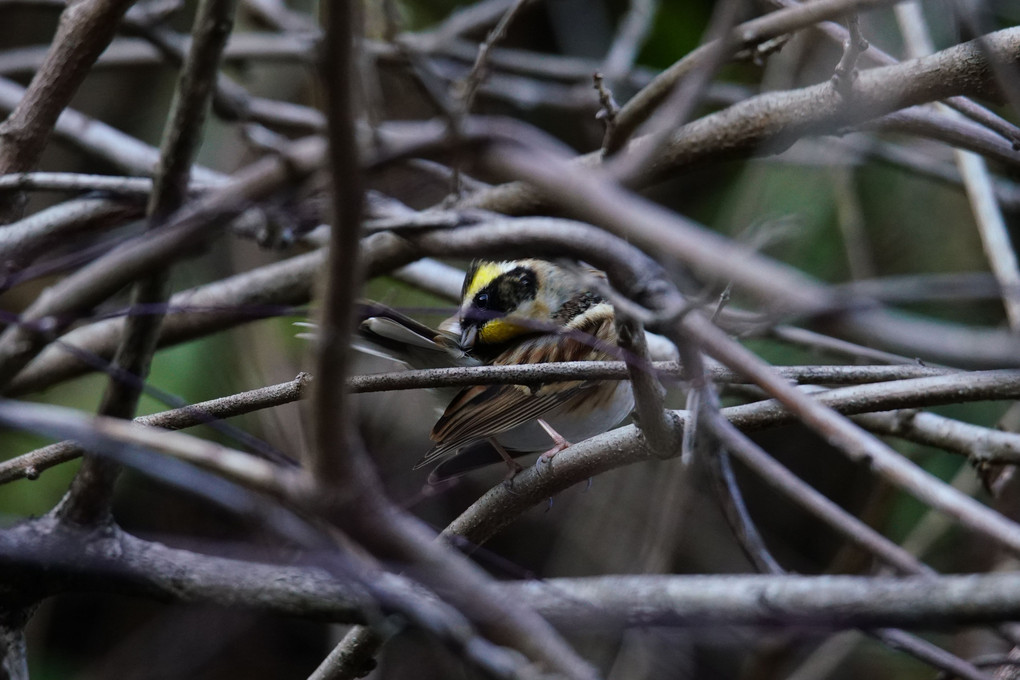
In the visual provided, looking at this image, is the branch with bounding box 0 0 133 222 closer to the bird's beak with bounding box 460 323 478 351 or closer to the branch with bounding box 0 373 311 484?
the branch with bounding box 0 373 311 484

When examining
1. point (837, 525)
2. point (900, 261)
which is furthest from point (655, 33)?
point (837, 525)

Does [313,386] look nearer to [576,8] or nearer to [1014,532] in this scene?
[1014,532]

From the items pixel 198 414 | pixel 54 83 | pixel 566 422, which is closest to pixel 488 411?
pixel 566 422

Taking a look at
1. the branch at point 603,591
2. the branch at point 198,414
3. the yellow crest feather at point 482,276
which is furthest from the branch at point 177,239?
the yellow crest feather at point 482,276

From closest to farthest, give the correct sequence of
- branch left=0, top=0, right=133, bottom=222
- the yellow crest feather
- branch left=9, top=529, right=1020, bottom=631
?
branch left=9, top=529, right=1020, bottom=631
branch left=0, top=0, right=133, bottom=222
the yellow crest feather

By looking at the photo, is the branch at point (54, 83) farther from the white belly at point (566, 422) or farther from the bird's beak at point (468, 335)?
the white belly at point (566, 422)

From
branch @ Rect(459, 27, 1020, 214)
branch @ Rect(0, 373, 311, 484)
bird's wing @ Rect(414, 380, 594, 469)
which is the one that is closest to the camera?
branch @ Rect(0, 373, 311, 484)

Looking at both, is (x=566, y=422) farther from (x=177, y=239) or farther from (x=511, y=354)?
(x=177, y=239)

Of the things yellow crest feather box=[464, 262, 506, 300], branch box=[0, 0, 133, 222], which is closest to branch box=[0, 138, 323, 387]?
branch box=[0, 0, 133, 222]

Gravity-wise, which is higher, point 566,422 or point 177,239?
point 566,422
